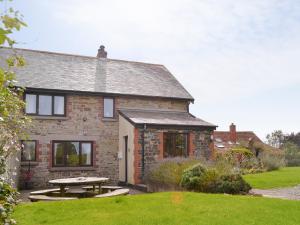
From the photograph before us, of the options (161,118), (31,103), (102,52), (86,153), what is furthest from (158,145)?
(102,52)

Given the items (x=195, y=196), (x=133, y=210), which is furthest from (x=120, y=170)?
(x=133, y=210)

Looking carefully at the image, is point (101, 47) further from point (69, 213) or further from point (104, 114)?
point (69, 213)

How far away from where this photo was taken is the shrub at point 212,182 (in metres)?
13.7

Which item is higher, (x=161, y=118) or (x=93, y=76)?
(x=93, y=76)

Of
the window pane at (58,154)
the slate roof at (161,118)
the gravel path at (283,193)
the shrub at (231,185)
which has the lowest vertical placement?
the gravel path at (283,193)

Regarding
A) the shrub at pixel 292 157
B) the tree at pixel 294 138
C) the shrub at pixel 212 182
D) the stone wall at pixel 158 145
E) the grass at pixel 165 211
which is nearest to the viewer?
the grass at pixel 165 211

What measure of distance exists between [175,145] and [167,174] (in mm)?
4182

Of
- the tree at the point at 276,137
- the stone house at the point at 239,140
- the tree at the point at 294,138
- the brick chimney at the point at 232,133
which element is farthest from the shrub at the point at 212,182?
the tree at the point at 276,137

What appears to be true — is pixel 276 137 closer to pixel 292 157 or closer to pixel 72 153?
pixel 292 157

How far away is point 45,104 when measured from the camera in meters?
19.6

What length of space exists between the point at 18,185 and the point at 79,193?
15.4ft

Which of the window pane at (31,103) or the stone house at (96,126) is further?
the window pane at (31,103)

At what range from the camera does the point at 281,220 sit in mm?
9156

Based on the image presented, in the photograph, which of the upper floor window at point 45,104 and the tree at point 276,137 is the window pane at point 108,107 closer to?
the upper floor window at point 45,104
